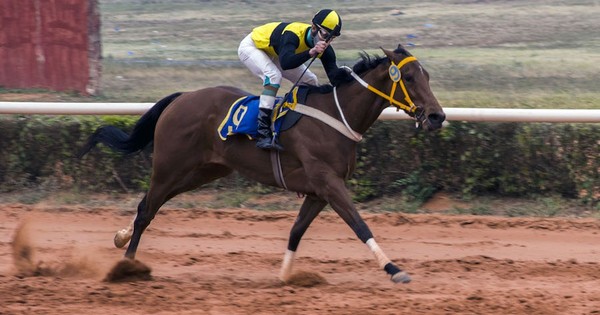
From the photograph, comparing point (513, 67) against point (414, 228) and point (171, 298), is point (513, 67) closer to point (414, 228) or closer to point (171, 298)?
point (414, 228)

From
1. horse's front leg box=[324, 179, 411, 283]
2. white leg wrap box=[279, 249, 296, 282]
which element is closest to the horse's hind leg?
white leg wrap box=[279, 249, 296, 282]

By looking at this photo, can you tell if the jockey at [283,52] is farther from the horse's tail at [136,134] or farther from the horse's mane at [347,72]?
the horse's tail at [136,134]

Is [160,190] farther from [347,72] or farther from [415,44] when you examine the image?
[415,44]

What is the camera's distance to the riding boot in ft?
24.3

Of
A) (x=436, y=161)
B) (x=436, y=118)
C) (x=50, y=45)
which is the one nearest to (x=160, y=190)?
(x=436, y=118)

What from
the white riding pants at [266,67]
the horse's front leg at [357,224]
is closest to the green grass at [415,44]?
the white riding pants at [266,67]

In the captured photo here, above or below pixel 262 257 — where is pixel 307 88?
above

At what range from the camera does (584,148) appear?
9.31 m

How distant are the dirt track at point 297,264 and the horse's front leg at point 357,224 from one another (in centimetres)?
11

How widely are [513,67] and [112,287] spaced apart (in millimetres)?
9445

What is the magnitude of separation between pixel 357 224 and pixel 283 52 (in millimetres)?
1369

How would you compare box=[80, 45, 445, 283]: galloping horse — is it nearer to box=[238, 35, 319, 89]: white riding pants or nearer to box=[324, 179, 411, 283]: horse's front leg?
box=[324, 179, 411, 283]: horse's front leg

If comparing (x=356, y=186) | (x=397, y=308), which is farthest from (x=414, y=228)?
(x=397, y=308)

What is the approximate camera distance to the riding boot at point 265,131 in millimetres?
7410
